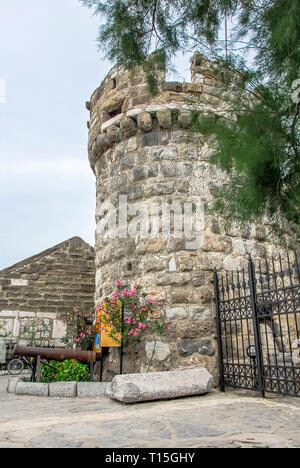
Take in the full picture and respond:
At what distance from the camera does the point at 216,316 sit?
530cm

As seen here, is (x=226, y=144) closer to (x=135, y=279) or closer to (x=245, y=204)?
(x=245, y=204)

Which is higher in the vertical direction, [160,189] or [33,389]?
[160,189]

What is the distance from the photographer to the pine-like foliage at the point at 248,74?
3.03 m

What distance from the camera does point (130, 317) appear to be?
544cm

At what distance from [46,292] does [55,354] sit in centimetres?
437

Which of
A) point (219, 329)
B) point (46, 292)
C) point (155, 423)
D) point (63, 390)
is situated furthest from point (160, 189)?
point (46, 292)

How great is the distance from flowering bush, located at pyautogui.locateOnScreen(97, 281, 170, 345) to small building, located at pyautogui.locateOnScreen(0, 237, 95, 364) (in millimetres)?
4389

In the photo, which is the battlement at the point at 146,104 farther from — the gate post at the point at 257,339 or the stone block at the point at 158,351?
the stone block at the point at 158,351

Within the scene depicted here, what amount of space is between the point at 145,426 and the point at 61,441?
0.71 meters

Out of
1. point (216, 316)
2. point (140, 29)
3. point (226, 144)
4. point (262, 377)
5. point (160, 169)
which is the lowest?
point (262, 377)

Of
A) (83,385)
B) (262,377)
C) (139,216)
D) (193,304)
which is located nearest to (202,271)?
(193,304)

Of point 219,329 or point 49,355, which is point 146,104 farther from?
point 49,355

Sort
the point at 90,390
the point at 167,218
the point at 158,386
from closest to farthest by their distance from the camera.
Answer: the point at 158,386 < the point at 90,390 < the point at 167,218
